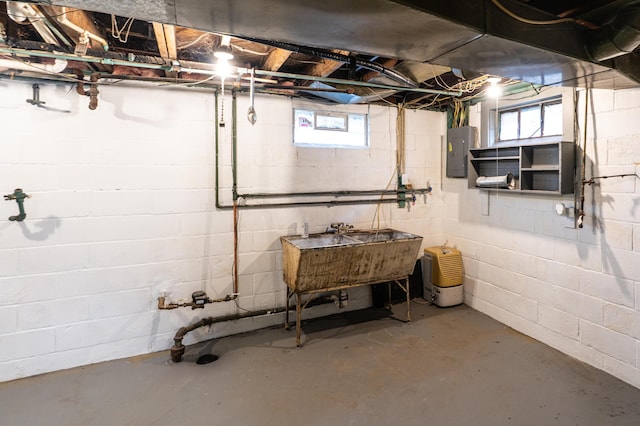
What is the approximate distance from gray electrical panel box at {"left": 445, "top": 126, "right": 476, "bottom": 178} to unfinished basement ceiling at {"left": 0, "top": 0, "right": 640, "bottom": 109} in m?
1.15

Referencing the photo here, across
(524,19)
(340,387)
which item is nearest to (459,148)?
(524,19)

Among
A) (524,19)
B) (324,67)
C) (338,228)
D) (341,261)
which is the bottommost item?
(341,261)

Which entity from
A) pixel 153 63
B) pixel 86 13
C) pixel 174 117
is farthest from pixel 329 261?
pixel 86 13

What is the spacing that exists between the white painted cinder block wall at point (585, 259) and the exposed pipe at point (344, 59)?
1.38 metres

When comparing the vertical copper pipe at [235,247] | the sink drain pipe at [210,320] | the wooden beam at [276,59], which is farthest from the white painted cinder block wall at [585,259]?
the vertical copper pipe at [235,247]

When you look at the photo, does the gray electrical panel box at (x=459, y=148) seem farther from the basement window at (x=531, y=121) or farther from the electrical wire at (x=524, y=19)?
the electrical wire at (x=524, y=19)

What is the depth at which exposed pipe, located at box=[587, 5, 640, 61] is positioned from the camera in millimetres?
1467

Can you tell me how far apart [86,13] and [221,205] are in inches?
62.3

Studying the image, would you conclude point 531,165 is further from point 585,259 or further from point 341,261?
point 341,261

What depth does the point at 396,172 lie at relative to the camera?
12.5 ft

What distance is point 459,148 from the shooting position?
368cm

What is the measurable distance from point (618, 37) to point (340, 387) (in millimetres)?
2463

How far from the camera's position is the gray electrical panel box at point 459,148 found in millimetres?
3562

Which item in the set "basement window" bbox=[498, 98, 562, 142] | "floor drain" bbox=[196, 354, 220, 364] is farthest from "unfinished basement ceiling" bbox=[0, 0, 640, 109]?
"floor drain" bbox=[196, 354, 220, 364]
